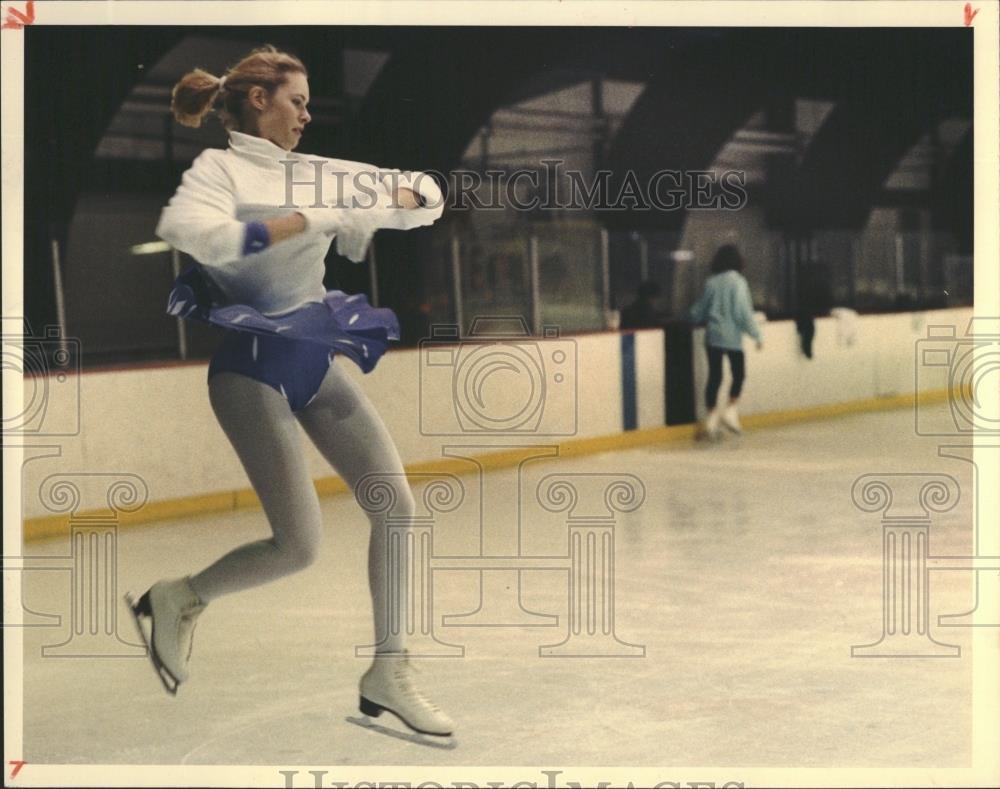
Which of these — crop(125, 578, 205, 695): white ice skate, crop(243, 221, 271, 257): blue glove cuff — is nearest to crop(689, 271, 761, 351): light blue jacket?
crop(243, 221, 271, 257): blue glove cuff

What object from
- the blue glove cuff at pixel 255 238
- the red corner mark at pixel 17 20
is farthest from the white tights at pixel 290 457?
the red corner mark at pixel 17 20

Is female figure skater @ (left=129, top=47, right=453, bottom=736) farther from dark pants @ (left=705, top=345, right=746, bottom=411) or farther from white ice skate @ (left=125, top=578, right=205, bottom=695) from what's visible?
dark pants @ (left=705, top=345, right=746, bottom=411)

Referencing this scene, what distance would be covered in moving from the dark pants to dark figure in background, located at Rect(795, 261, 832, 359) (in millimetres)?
190

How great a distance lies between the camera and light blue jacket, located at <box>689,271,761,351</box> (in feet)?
18.1

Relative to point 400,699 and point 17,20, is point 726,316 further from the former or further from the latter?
point 17,20

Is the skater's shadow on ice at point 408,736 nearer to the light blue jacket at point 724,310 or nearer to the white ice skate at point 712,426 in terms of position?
the white ice skate at point 712,426

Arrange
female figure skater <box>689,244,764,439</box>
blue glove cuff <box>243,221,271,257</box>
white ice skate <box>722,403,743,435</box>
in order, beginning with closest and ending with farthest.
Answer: blue glove cuff <box>243,221,271,257</box>, female figure skater <box>689,244,764,439</box>, white ice skate <box>722,403,743,435</box>

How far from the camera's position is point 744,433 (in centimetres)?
562

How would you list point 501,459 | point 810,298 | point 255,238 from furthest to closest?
1. point 810,298
2. point 501,459
3. point 255,238

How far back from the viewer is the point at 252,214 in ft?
17.4

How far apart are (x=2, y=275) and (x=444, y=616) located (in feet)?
4.84

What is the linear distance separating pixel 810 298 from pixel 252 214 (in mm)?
1514

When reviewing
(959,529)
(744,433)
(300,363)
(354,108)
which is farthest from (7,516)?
(959,529)

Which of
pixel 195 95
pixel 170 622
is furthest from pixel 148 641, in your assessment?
pixel 195 95
